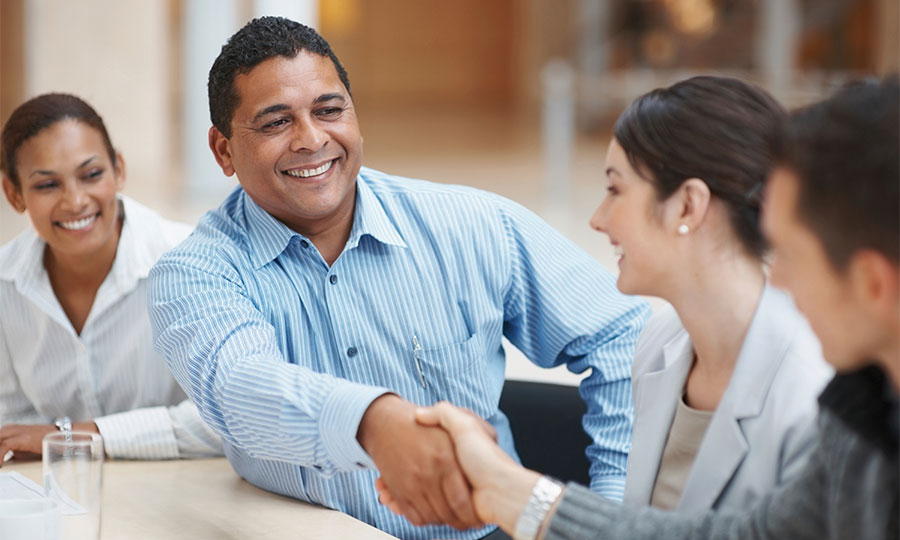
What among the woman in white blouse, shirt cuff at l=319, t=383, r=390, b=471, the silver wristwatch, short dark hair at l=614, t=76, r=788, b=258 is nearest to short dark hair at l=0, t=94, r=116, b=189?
the woman in white blouse

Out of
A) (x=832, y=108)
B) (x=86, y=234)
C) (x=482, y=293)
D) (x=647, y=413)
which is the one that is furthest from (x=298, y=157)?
(x=832, y=108)

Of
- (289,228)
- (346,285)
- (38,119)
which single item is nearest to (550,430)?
(346,285)

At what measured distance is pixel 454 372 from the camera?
Answer: 8.17 feet

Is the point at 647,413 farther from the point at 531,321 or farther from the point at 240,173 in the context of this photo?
the point at 240,173

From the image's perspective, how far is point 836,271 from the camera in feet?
4.08

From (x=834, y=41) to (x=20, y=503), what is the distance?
15788 millimetres

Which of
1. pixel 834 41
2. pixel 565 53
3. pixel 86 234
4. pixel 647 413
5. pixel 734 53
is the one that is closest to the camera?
pixel 647 413

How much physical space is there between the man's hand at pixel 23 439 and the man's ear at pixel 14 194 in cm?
71

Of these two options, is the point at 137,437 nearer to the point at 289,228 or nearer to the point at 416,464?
the point at 289,228

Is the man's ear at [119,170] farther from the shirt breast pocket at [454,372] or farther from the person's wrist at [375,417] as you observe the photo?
the person's wrist at [375,417]

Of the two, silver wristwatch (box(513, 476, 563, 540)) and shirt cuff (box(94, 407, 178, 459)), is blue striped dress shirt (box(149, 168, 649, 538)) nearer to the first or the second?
shirt cuff (box(94, 407, 178, 459))

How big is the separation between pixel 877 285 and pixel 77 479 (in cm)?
118

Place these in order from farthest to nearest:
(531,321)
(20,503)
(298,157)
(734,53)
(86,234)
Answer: (734,53), (86,234), (531,321), (298,157), (20,503)

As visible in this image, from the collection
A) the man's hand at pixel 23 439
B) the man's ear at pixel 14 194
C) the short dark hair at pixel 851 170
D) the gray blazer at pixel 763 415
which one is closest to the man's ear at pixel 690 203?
the gray blazer at pixel 763 415
